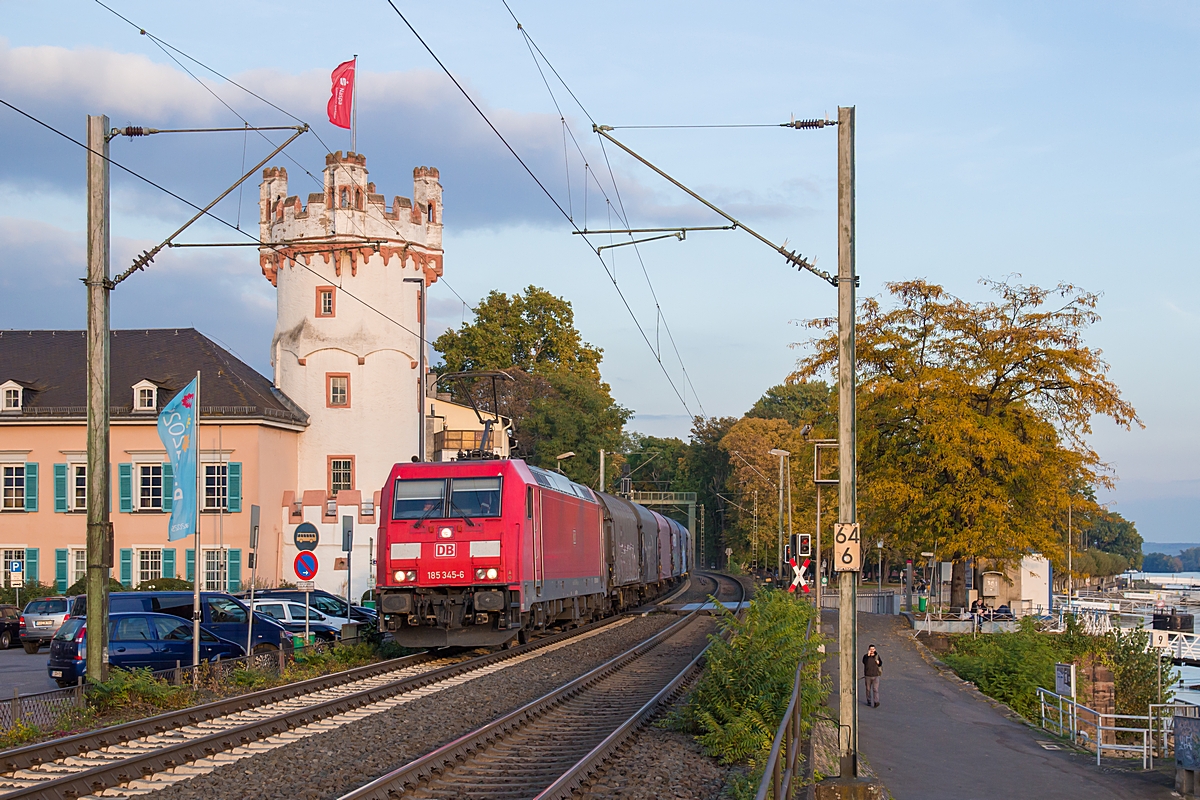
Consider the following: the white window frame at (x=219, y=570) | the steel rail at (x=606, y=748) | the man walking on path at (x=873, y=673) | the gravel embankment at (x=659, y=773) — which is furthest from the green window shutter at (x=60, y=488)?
the gravel embankment at (x=659, y=773)

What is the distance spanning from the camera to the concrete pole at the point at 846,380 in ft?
46.9

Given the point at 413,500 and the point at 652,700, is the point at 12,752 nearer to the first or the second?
the point at 652,700

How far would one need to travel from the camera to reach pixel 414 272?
52.3 metres

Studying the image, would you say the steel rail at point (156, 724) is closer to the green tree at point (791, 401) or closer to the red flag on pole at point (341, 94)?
the red flag on pole at point (341, 94)

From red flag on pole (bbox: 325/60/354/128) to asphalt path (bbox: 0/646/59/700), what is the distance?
16.1 meters

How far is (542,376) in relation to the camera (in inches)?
2931

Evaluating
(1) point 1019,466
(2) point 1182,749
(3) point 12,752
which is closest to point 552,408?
(1) point 1019,466

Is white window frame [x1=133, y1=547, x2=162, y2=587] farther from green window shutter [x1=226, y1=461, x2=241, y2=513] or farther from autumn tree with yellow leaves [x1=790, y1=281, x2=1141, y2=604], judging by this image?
autumn tree with yellow leaves [x1=790, y1=281, x2=1141, y2=604]

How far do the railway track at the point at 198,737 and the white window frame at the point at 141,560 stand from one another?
29810 mm

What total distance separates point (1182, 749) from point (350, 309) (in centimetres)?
3880

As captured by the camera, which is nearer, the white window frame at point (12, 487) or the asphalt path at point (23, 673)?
the asphalt path at point (23, 673)

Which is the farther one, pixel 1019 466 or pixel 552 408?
pixel 552 408

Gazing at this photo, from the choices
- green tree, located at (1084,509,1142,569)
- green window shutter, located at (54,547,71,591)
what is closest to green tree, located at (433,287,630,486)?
green window shutter, located at (54,547,71,591)

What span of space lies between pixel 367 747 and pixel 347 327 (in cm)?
3983
